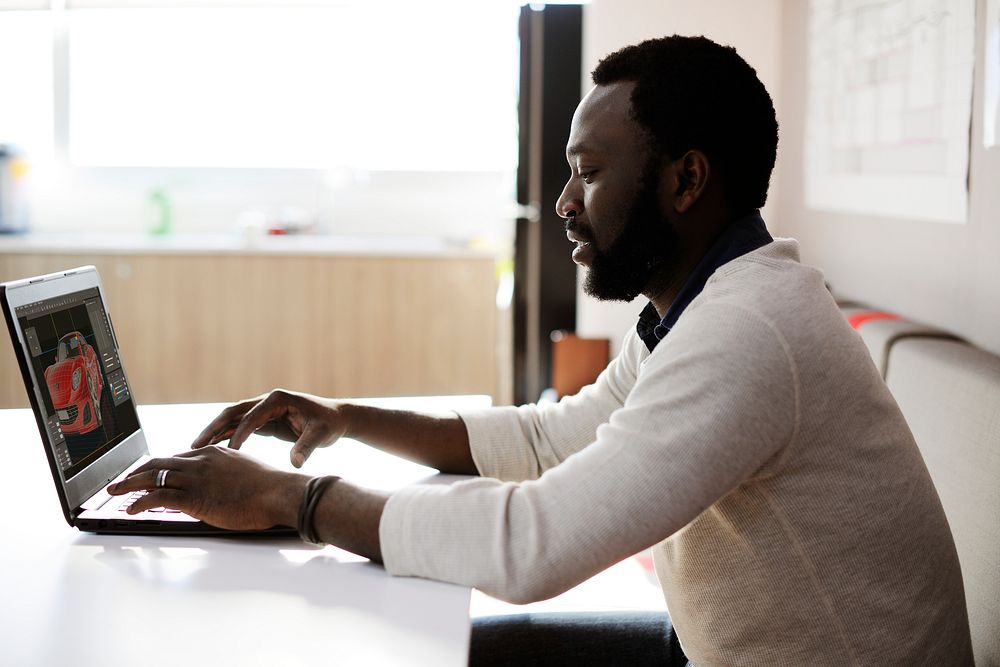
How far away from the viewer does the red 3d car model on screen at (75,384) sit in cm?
109

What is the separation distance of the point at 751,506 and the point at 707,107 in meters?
0.43

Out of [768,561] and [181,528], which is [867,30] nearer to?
[768,561]

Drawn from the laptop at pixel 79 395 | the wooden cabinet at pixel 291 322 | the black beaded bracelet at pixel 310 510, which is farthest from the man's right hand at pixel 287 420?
the wooden cabinet at pixel 291 322

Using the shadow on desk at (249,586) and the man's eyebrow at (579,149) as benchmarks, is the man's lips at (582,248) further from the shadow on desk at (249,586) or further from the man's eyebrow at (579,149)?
the shadow on desk at (249,586)

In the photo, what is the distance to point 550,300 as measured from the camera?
149 inches

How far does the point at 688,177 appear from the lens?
1094 mm

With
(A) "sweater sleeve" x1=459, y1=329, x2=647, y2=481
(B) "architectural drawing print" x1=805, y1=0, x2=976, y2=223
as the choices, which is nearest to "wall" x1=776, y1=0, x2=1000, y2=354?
(B) "architectural drawing print" x1=805, y1=0, x2=976, y2=223

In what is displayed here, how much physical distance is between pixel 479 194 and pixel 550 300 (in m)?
0.64

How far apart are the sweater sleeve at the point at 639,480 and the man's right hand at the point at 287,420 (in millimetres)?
371

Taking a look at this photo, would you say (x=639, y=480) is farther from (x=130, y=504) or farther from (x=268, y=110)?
(x=268, y=110)

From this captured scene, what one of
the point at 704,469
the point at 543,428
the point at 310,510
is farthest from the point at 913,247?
the point at 310,510

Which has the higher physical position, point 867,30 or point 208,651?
point 867,30

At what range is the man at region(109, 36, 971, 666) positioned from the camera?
89cm

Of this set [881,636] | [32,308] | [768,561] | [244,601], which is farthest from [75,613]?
[881,636]
